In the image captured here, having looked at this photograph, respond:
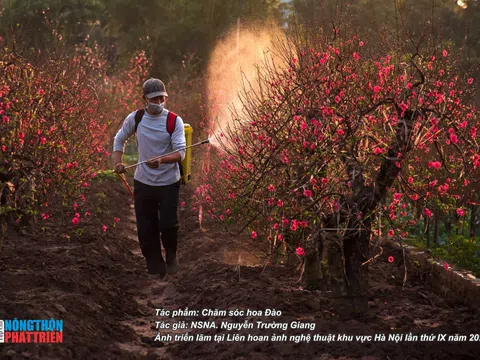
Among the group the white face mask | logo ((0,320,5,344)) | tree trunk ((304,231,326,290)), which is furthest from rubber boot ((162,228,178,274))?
logo ((0,320,5,344))

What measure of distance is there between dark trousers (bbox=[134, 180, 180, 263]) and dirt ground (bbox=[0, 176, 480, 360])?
0.66 metres

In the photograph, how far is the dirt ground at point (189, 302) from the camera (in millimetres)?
6855

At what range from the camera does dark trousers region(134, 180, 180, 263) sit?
9742mm

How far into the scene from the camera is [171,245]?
33.1ft

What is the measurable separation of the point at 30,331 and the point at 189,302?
3466 mm

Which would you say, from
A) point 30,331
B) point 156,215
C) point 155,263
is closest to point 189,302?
point 155,263

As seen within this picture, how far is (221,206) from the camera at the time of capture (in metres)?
12.0

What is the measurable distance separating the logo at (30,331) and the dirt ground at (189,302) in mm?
87

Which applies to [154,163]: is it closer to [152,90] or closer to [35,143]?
[152,90]

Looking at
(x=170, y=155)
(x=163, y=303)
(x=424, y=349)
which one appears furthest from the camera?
(x=163, y=303)

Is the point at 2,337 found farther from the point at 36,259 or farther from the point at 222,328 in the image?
the point at 36,259

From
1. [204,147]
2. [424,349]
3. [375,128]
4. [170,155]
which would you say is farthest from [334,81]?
[204,147]

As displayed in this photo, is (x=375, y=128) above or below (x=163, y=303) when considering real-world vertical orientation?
above

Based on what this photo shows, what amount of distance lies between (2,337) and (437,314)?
4.24 meters
